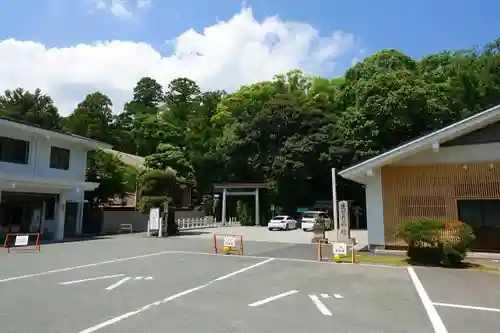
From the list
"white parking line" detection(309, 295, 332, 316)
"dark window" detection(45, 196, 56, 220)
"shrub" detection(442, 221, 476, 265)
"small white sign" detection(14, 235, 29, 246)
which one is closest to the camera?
"white parking line" detection(309, 295, 332, 316)

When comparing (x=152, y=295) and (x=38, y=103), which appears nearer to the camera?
(x=152, y=295)

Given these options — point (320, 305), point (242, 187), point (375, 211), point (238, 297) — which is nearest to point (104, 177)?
point (242, 187)

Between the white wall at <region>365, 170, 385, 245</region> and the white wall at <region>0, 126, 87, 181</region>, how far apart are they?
1874 centimetres

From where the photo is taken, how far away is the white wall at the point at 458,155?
15.2 meters

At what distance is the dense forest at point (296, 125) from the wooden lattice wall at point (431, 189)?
1703 cm

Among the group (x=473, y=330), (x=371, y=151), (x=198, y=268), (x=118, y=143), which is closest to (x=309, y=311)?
(x=473, y=330)

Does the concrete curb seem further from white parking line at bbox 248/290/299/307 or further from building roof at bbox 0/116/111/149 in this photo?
building roof at bbox 0/116/111/149

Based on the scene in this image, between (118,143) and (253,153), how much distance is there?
24.0 metres

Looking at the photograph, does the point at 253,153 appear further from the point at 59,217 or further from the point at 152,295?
the point at 152,295

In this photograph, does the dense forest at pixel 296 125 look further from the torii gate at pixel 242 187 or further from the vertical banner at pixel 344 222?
the vertical banner at pixel 344 222

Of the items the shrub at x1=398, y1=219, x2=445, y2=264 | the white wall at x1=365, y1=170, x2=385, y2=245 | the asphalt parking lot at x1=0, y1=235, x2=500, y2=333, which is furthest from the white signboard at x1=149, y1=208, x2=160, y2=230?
the shrub at x1=398, y1=219, x2=445, y2=264

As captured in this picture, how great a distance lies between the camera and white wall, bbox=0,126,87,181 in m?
21.3

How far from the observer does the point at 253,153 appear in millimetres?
45094

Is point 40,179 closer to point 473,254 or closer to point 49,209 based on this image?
point 49,209
